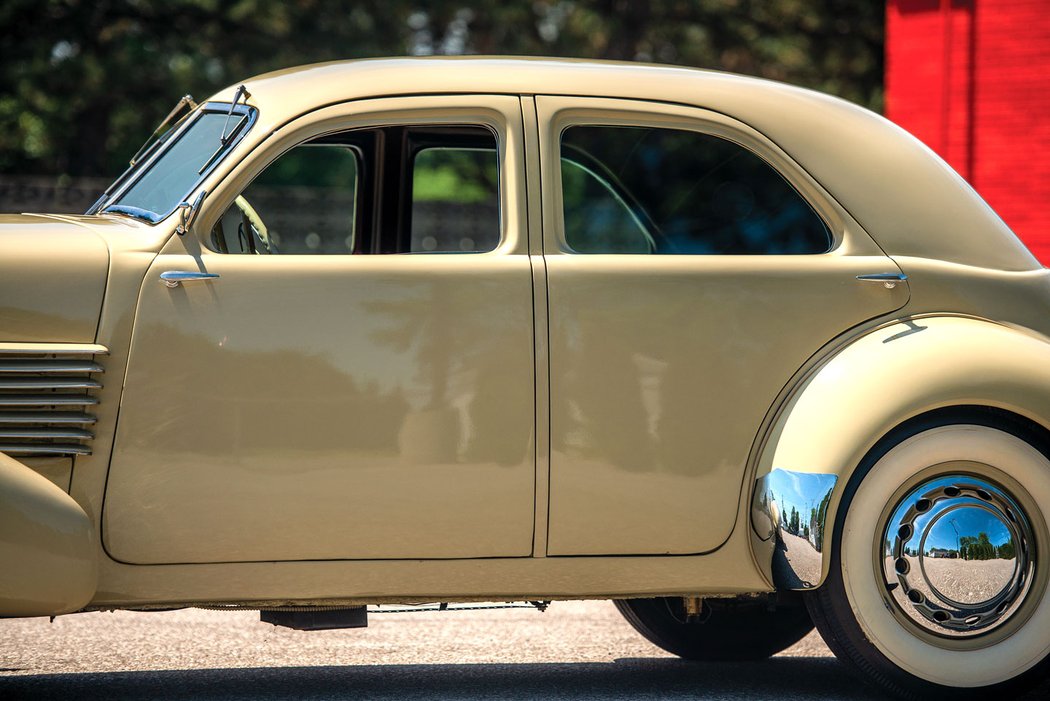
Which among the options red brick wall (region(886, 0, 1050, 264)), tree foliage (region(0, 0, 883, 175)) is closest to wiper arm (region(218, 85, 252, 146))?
red brick wall (region(886, 0, 1050, 264))

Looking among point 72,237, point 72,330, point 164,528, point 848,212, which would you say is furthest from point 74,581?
point 848,212

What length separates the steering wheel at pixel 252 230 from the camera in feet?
15.0

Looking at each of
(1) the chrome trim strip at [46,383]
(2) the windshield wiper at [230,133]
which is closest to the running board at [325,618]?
(1) the chrome trim strip at [46,383]

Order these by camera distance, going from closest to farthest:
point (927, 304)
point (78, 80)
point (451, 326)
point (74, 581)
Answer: point (74, 581) < point (451, 326) < point (927, 304) < point (78, 80)

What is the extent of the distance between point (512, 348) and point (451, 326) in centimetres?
19

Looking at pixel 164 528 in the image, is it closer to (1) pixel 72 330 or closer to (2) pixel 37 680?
(1) pixel 72 330

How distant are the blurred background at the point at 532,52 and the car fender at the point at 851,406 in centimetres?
704

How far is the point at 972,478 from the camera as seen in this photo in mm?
4230

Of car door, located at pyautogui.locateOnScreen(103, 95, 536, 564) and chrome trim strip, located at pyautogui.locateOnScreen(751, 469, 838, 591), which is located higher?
car door, located at pyautogui.locateOnScreen(103, 95, 536, 564)

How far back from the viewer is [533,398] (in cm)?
407

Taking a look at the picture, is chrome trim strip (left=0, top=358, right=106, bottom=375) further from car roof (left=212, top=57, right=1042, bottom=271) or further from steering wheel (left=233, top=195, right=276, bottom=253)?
car roof (left=212, top=57, right=1042, bottom=271)

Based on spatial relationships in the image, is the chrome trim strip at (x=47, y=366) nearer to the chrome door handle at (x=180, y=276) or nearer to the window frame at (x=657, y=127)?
the chrome door handle at (x=180, y=276)

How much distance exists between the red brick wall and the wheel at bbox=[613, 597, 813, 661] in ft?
21.6

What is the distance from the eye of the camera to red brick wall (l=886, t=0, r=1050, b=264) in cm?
1067
